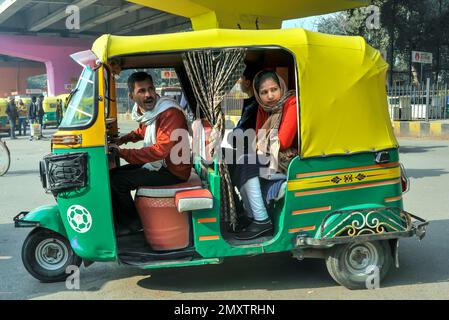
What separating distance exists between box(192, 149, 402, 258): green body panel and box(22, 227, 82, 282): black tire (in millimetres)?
1234

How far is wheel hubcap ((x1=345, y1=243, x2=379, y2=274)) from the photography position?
175 inches

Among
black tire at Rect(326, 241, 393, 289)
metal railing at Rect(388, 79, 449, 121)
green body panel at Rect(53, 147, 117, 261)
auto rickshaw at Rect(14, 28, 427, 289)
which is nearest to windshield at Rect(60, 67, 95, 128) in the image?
auto rickshaw at Rect(14, 28, 427, 289)

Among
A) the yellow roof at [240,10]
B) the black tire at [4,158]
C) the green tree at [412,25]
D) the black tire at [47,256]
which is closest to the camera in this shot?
the black tire at [47,256]

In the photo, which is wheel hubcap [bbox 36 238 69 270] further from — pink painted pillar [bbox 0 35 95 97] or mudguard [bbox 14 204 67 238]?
pink painted pillar [bbox 0 35 95 97]

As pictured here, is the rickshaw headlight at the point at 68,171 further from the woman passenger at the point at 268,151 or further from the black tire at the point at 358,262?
the black tire at the point at 358,262

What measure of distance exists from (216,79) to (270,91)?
1.67ft

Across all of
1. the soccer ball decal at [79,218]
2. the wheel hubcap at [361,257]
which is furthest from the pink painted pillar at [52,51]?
the wheel hubcap at [361,257]

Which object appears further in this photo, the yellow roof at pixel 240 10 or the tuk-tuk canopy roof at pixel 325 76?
the yellow roof at pixel 240 10

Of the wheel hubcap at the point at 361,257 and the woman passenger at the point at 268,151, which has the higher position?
the woman passenger at the point at 268,151

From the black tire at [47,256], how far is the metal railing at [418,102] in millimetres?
15384

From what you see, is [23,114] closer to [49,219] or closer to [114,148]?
[49,219]

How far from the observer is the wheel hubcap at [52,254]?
4602 mm

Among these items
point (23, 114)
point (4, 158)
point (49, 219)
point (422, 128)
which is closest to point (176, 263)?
point (49, 219)

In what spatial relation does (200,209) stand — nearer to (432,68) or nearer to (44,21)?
(432,68)
